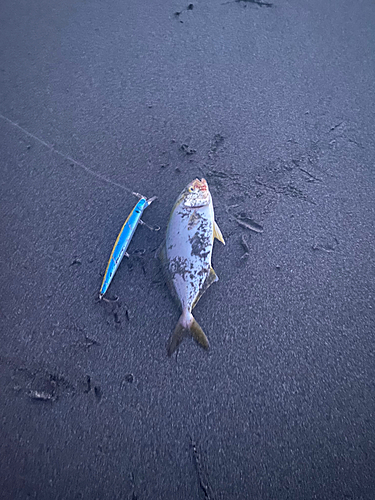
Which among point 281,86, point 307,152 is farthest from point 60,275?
point 281,86

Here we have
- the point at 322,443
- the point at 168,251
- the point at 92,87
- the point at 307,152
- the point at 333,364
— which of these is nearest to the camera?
the point at 322,443

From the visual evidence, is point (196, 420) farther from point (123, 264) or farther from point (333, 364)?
point (123, 264)

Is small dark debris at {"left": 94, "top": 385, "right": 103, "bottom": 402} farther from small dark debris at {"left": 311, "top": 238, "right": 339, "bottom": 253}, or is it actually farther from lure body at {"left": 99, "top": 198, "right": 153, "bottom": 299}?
small dark debris at {"left": 311, "top": 238, "right": 339, "bottom": 253}

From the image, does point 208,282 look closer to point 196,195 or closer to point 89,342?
point 196,195

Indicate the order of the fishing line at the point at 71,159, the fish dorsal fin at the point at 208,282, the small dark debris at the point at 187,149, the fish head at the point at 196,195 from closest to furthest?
1. the fish dorsal fin at the point at 208,282
2. the fish head at the point at 196,195
3. the fishing line at the point at 71,159
4. the small dark debris at the point at 187,149

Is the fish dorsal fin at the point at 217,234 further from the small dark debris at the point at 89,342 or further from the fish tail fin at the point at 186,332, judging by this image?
the small dark debris at the point at 89,342

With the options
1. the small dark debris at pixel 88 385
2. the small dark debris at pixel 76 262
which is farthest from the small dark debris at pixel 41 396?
the small dark debris at pixel 76 262
